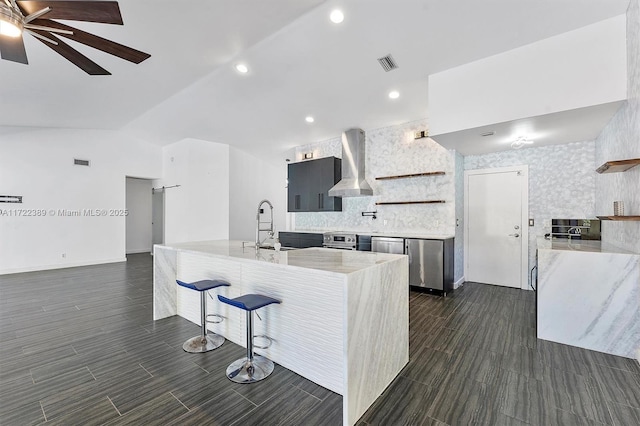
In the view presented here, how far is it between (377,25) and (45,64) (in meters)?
3.97

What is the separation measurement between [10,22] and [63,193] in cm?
591

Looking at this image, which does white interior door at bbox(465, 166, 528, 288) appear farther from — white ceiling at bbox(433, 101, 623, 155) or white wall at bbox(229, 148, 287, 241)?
white wall at bbox(229, 148, 287, 241)

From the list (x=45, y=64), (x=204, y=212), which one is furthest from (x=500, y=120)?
(x=204, y=212)

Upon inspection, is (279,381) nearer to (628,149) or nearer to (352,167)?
(628,149)

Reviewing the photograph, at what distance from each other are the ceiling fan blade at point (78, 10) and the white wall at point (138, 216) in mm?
7720

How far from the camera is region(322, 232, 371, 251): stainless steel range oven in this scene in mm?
4914

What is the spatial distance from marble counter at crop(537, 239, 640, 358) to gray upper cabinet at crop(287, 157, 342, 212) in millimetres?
3714

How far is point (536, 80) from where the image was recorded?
2.91 m

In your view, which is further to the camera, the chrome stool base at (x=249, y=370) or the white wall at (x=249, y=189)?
the white wall at (x=249, y=189)

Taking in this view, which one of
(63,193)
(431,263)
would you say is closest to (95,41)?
(431,263)

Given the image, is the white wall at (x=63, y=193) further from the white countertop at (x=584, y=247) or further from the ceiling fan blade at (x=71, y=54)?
the white countertop at (x=584, y=247)

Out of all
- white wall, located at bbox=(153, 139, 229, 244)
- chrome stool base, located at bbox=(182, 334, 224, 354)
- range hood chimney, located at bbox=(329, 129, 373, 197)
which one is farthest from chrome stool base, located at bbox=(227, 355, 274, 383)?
white wall, located at bbox=(153, 139, 229, 244)

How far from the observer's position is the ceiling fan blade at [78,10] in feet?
5.97

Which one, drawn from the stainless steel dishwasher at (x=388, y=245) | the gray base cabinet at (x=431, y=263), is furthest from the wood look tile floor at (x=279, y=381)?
the stainless steel dishwasher at (x=388, y=245)
